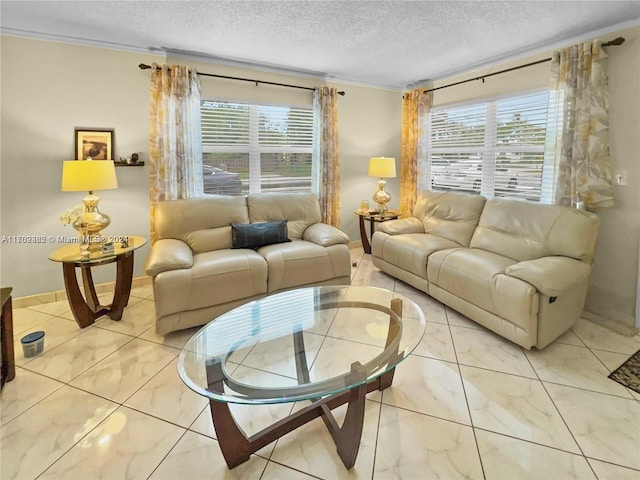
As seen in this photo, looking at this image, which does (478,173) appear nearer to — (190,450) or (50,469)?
(190,450)

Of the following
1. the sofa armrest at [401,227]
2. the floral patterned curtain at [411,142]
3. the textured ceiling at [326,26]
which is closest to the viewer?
the textured ceiling at [326,26]

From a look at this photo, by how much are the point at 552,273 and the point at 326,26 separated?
2.55 meters

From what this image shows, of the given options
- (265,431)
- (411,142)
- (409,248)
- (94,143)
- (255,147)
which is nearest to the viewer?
(265,431)

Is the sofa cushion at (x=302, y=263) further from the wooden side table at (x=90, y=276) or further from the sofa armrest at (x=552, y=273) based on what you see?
the sofa armrest at (x=552, y=273)

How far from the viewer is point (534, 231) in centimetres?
288

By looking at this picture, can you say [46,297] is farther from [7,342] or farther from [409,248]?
[409,248]

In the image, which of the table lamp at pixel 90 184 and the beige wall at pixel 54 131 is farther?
the beige wall at pixel 54 131

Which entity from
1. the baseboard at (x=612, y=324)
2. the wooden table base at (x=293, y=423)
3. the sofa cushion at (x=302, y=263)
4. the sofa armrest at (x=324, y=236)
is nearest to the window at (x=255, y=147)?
the sofa armrest at (x=324, y=236)

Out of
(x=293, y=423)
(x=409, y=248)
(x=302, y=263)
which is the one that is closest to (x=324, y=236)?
(x=302, y=263)

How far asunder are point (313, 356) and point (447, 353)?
1069 millimetres

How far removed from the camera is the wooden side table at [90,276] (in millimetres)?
2496

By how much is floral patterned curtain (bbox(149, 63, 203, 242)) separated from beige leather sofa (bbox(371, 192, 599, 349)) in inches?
87.1

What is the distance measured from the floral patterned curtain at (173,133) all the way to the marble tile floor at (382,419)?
1.61 metres

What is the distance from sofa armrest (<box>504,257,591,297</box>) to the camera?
2.21m
